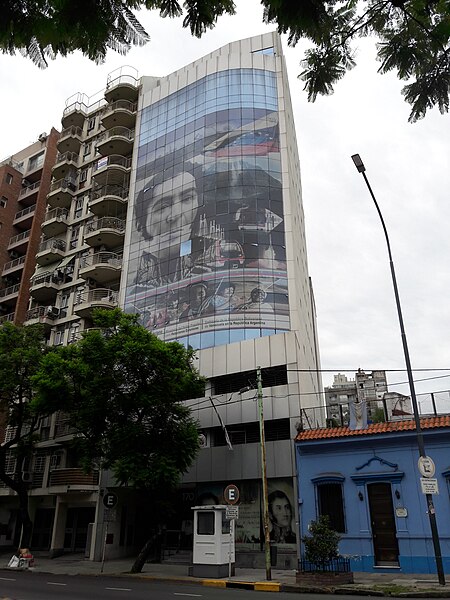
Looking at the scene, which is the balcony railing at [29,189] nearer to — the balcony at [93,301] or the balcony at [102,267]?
the balcony at [102,267]

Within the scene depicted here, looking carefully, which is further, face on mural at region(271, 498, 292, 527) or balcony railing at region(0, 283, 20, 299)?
balcony railing at region(0, 283, 20, 299)

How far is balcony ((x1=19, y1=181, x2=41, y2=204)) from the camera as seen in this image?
49594mm

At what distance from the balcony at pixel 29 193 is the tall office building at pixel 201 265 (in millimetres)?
3501

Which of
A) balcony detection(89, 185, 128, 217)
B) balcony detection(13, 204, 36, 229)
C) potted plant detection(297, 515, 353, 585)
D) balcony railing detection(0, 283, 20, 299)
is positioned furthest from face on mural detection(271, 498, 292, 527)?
balcony detection(13, 204, 36, 229)

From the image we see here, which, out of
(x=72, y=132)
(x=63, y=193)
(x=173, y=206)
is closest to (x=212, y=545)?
(x=173, y=206)

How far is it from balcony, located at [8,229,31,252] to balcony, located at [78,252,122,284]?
1030 centimetres

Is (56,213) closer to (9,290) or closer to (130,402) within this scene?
(9,290)

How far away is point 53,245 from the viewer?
4303 centimetres

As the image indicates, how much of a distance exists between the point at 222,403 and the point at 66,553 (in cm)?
1437

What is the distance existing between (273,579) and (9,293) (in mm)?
36635

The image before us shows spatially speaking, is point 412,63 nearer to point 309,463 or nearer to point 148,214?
point 309,463

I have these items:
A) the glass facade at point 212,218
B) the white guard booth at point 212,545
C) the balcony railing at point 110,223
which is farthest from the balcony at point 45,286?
the white guard booth at point 212,545

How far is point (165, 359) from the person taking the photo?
2284 cm

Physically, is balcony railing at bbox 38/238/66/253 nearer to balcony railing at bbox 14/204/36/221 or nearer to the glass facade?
balcony railing at bbox 14/204/36/221
